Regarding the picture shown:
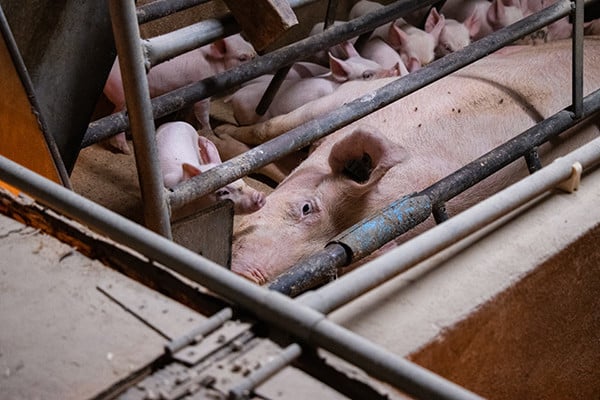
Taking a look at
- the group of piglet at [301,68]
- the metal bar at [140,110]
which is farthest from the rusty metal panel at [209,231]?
the group of piglet at [301,68]

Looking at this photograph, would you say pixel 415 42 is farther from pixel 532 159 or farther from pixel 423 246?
pixel 423 246

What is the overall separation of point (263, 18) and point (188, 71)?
2.33m

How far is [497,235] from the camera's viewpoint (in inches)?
70.6

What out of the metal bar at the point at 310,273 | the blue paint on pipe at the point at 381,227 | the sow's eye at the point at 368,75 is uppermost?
the sow's eye at the point at 368,75

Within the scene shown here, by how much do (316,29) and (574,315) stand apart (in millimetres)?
3284

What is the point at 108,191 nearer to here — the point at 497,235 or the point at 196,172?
the point at 196,172

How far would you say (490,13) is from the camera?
217 inches

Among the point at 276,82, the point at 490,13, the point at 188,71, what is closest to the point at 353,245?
the point at 276,82

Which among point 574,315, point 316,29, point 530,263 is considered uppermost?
point 316,29

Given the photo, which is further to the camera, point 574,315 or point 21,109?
point 21,109

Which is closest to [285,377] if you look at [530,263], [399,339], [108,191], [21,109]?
[399,339]

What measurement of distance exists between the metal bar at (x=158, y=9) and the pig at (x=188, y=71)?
1.31m

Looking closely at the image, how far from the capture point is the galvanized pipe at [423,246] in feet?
4.53

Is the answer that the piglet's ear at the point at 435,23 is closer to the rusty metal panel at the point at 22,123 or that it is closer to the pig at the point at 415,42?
the pig at the point at 415,42
